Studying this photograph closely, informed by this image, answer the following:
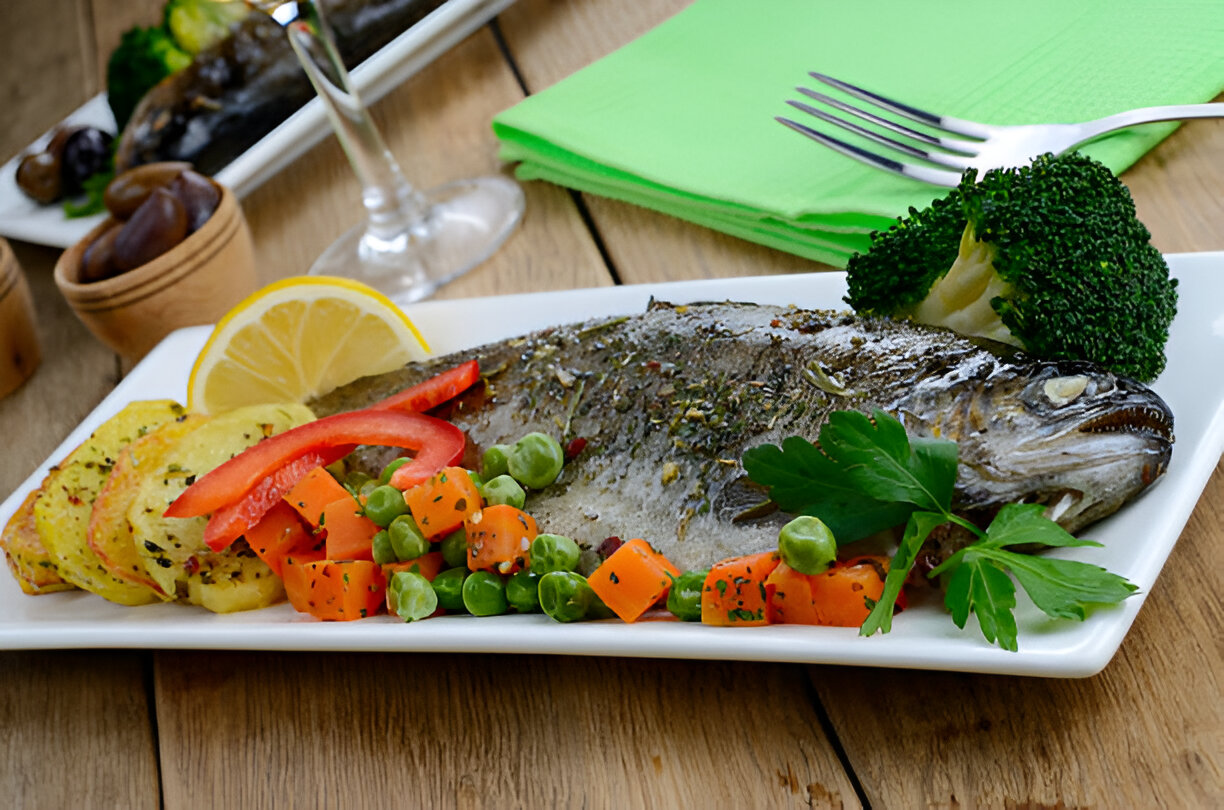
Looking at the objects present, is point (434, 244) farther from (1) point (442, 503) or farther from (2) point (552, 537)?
(2) point (552, 537)

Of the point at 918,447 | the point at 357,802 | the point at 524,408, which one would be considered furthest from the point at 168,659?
the point at 918,447

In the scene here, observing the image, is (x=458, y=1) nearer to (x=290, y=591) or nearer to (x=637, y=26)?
(x=637, y=26)

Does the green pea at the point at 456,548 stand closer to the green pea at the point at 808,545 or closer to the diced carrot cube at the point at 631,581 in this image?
the diced carrot cube at the point at 631,581

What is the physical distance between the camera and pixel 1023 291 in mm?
1986

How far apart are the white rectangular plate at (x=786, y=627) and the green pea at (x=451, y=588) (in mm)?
61

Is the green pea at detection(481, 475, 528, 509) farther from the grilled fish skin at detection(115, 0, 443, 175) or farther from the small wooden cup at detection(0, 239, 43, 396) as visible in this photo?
the grilled fish skin at detection(115, 0, 443, 175)

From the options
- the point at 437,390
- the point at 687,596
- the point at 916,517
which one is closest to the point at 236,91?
the point at 437,390

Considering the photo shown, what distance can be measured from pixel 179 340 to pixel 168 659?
1267 mm

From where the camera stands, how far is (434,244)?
12.8 feet

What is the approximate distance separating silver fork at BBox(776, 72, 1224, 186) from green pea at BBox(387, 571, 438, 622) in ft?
5.43

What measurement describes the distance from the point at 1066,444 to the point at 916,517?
260mm

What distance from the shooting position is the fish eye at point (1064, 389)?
1770mm

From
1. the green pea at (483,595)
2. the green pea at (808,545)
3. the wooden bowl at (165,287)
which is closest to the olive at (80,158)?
the wooden bowl at (165,287)

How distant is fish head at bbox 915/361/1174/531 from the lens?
1.70 metres
